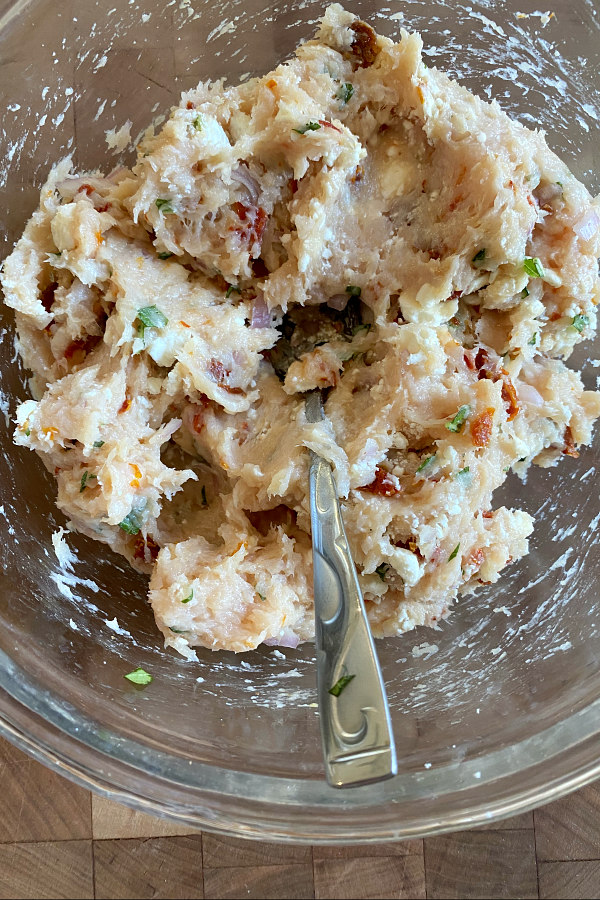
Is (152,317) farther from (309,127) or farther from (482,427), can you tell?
(482,427)

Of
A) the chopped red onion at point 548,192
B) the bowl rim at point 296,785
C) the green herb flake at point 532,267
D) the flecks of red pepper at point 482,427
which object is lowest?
the bowl rim at point 296,785

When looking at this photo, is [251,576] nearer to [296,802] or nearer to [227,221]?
[296,802]

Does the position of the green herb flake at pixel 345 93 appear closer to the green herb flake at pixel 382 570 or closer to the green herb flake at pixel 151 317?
the green herb flake at pixel 151 317

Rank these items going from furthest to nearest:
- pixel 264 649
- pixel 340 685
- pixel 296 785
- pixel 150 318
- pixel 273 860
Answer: pixel 273 860
pixel 264 649
pixel 150 318
pixel 296 785
pixel 340 685

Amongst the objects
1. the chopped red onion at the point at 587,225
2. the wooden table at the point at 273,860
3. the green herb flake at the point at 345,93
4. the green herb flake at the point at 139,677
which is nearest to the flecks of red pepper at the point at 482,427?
the chopped red onion at the point at 587,225

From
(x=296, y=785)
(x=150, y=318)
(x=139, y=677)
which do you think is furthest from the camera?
(x=139, y=677)

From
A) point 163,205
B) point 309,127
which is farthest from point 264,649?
point 309,127
